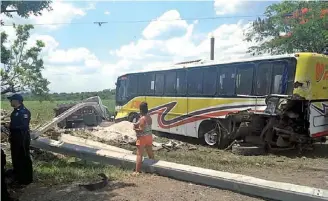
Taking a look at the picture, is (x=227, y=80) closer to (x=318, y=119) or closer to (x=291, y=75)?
(x=291, y=75)

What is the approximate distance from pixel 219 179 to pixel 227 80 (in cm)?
693

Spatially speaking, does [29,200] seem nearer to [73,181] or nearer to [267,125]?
[73,181]

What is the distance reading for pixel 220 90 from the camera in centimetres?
1312

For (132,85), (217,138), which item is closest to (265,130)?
(217,138)

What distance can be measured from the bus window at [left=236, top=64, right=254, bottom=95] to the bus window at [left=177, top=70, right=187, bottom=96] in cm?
276

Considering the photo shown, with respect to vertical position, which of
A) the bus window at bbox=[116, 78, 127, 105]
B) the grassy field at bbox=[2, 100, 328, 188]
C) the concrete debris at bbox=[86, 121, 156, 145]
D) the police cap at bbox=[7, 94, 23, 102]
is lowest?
the grassy field at bbox=[2, 100, 328, 188]

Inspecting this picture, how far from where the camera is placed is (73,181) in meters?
7.16

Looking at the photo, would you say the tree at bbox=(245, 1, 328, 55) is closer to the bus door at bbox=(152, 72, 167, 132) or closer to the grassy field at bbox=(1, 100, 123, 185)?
the bus door at bbox=(152, 72, 167, 132)

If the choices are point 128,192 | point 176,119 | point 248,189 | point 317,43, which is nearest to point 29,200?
point 128,192

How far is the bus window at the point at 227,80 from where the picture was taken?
12.6 m

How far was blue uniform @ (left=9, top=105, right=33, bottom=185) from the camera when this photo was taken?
23.1 ft

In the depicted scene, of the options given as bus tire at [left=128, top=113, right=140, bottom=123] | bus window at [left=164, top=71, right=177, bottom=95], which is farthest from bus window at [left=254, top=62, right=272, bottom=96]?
bus tire at [left=128, top=113, right=140, bottom=123]

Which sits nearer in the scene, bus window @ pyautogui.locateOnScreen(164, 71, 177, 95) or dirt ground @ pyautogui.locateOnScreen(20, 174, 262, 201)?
dirt ground @ pyautogui.locateOnScreen(20, 174, 262, 201)

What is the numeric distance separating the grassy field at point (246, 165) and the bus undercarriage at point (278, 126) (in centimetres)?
40
